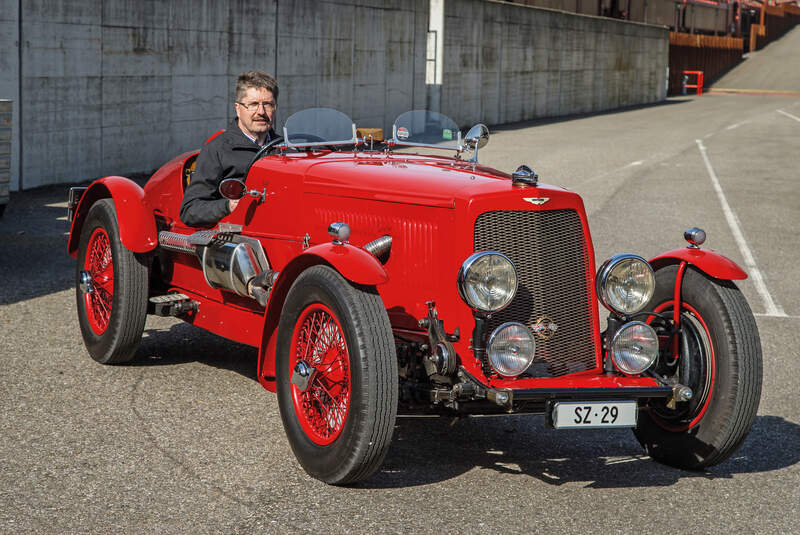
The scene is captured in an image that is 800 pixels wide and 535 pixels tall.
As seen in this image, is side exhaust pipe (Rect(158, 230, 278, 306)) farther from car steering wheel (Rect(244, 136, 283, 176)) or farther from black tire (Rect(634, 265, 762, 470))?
black tire (Rect(634, 265, 762, 470))

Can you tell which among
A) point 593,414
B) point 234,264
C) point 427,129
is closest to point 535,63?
point 427,129

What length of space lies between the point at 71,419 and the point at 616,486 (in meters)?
2.62

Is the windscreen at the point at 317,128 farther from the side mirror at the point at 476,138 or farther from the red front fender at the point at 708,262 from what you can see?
the red front fender at the point at 708,262

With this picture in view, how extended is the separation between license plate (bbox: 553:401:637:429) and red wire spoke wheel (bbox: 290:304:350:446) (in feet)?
2.82

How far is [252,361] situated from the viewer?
6.45m

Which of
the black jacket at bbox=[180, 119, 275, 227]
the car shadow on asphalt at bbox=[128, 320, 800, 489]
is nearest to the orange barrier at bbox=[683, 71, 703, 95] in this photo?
the black jacket at bbox=[180, 119, 275, 227]

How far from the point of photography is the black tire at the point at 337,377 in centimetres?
416

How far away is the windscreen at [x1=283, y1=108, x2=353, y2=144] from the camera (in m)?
5.85

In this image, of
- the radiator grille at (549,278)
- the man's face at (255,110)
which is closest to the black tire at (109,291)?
the man's face at (255,110)

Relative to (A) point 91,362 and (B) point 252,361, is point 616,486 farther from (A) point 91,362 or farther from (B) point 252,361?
(A) point 91,362

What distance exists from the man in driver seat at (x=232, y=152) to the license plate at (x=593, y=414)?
2265 millimetres

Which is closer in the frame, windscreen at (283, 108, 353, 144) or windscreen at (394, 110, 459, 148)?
windscreen at (283, 108, 353, 144)

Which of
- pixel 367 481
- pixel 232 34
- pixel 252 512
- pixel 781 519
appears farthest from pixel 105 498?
pixel 232 34

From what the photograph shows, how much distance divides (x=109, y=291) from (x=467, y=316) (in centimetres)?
271
